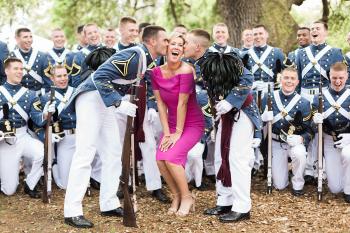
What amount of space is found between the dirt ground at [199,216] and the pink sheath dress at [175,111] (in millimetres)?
656

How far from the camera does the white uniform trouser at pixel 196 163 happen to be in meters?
7.27

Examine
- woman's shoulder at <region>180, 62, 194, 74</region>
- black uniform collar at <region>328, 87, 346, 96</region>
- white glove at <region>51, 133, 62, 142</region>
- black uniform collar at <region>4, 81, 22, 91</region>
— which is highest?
woman's shoulder at <region>180, 62, 194, 74</region>

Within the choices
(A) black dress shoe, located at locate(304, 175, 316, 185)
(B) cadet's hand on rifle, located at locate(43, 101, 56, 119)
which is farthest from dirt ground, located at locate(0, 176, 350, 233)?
(B) cadet's hand on rifle, located at locate(43, 101, 56, 119)

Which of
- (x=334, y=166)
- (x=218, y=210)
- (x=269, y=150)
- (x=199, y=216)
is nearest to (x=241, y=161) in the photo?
(x=218, y=210)

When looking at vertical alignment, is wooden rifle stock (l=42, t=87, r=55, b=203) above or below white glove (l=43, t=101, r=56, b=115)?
below

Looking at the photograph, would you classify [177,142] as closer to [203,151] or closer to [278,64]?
[203,151]

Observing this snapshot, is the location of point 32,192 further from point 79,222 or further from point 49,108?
point 79,222

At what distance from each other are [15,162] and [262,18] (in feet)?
18.0

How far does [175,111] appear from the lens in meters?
6.23

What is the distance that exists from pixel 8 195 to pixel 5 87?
4.40 ft

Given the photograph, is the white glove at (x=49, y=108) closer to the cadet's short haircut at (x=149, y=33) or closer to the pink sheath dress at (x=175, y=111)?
the pink sheath dress at (x=175, y=111)

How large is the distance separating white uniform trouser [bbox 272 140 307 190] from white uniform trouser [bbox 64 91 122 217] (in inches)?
96.0

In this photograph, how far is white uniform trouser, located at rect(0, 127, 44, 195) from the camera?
284 inches

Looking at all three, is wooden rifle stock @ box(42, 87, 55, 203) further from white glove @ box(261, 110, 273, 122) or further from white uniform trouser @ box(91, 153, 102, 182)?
white glove @ box(261, 110, 273, 122)
